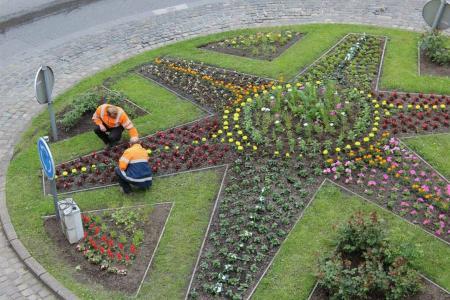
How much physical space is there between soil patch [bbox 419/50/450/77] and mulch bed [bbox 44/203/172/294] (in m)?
7.65

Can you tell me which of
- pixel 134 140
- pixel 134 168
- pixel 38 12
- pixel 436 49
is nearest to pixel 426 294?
pixel 134 168

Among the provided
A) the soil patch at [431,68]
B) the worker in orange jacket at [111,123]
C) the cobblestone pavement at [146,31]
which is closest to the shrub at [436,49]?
the soil patch at [431,68]

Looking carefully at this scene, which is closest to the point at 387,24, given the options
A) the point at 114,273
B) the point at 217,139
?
the point at 217,139

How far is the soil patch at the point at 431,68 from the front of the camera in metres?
13.6

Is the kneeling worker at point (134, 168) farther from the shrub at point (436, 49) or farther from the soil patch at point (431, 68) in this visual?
the shrub at point (436, 49)

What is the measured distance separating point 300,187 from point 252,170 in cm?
96

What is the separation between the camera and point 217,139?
11.2 metres

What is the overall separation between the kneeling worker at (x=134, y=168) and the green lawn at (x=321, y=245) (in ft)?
8.99

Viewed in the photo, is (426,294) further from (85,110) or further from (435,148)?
(85,110)

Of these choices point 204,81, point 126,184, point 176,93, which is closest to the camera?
point 126,184

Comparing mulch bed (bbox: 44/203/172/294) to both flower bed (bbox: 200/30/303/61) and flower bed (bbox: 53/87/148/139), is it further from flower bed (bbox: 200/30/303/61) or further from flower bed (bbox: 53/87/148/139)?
flower bed (bbox: 200/30/303/61)

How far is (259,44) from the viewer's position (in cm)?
1499

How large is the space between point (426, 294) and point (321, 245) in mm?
1677

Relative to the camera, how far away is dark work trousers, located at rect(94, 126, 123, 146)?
10.9 meters
